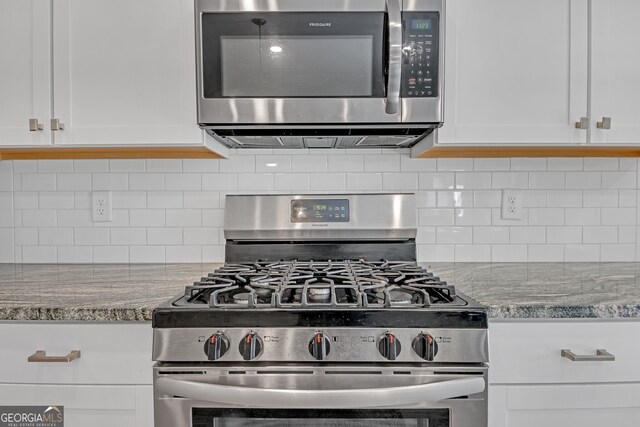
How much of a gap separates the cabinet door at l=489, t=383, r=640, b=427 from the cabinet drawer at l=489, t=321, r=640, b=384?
0.07ft

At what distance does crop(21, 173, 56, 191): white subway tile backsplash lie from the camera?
1781 mm

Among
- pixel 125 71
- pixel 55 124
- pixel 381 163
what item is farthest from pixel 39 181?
pixel 381 163

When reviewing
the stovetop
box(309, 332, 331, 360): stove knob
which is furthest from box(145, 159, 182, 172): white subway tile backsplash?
box(309, 332, 331, 360): stove knob

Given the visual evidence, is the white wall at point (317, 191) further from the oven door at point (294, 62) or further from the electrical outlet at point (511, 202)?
the oven door at point (294, 62)

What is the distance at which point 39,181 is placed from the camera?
178 centimetres

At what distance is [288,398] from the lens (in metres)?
1.00

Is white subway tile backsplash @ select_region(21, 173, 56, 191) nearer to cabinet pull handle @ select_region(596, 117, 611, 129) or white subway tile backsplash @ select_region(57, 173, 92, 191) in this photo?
white subway tile backsplash @ select_region(57, 173, 92, 191)

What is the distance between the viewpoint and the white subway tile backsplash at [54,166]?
1.78 meters

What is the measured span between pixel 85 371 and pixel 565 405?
1172mm

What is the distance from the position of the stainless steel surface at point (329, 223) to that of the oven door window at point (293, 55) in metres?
0.45

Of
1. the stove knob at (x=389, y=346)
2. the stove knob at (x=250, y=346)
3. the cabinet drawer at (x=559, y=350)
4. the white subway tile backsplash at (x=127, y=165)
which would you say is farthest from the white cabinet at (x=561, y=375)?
the white subway tile backsplash at (x=127, y=165)

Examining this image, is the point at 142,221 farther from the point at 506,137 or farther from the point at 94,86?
the point at 506,137

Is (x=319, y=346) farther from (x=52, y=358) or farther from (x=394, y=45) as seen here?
(x=394, y=45)

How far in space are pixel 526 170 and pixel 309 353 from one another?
1.21m
